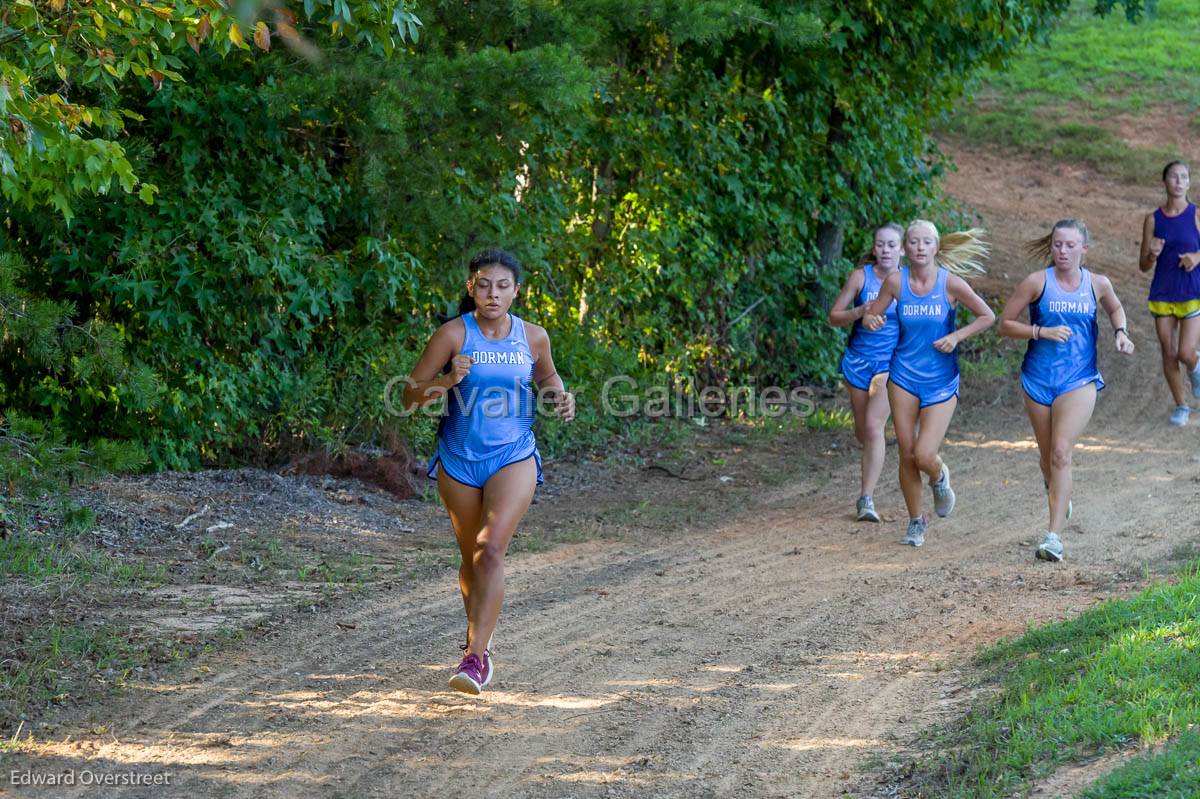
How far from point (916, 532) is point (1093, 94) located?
22.8 metres

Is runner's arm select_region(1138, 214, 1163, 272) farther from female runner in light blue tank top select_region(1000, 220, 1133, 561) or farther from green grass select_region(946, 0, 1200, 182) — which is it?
green grass select_region(946, 0, 1200, 182)

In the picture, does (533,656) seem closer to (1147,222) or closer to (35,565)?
(35,565)

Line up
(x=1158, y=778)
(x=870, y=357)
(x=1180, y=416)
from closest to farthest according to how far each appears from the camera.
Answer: (x=1158, y=778)
(x=870, y=357)
(x=1180, y=416)

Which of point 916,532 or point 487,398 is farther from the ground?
point 487,398

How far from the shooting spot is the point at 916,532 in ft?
30.3

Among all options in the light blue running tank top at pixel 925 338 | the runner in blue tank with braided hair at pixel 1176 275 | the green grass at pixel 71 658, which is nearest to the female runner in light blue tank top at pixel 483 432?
the green grass at pixel 71 658

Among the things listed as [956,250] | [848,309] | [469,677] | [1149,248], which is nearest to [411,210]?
[848,309]

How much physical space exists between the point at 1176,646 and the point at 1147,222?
7.44 meters

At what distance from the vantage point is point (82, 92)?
8.95 meters

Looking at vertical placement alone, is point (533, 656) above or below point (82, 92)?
below

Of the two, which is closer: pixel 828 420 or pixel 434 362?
pixel 434 362

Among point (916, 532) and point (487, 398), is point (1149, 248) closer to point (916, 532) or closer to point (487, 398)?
point (916, 532)

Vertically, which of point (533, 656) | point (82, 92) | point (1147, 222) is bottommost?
point (533, 656)

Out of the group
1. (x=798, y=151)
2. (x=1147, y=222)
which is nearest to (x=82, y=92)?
(x=798, y=151)
